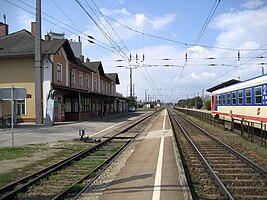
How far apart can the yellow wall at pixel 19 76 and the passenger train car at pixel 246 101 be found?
697 inches

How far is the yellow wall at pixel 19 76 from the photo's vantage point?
98.0 ft

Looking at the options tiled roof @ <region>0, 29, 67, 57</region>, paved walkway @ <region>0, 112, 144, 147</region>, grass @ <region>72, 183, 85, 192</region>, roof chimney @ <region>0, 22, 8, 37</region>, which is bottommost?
grass @ <region>72, 183, 85, 192</region>

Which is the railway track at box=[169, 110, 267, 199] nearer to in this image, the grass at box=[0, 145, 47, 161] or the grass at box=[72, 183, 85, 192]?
the grass at box=[72, 183, 85, 192]

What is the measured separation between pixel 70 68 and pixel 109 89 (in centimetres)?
2839

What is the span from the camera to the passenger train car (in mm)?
14281

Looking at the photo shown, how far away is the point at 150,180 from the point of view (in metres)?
7.32

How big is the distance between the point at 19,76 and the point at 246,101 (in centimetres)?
2220

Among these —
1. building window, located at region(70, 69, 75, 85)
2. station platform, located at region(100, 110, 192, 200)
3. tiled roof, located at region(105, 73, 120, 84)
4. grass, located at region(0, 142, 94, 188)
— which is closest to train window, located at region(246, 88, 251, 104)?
station platform, located at region(100, 110, 192, 200)

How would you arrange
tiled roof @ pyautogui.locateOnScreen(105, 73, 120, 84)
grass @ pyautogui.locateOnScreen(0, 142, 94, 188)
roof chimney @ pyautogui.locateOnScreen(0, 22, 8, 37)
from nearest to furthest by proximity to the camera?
grass @ pyautogui.locateOnScreen(0, 142, 94, 188) < roof chimney @ pyautogui.locateOnScreen(0, 22, 8, 37) < tiled roof @ pyautogui.locateOnScreen(105, 73, 120, 84)

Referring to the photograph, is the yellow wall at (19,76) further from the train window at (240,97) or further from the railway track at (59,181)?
the railway track at (59,181)

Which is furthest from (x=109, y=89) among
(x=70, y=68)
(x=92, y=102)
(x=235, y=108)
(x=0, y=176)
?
(x=0, y=176)

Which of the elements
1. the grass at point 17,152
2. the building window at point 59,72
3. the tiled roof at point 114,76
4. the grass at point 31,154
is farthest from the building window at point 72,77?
the tiled roof at point 114,76

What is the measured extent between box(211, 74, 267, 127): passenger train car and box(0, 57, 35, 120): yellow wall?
17.7 meters

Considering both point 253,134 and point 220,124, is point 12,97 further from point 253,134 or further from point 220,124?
point 220,124
